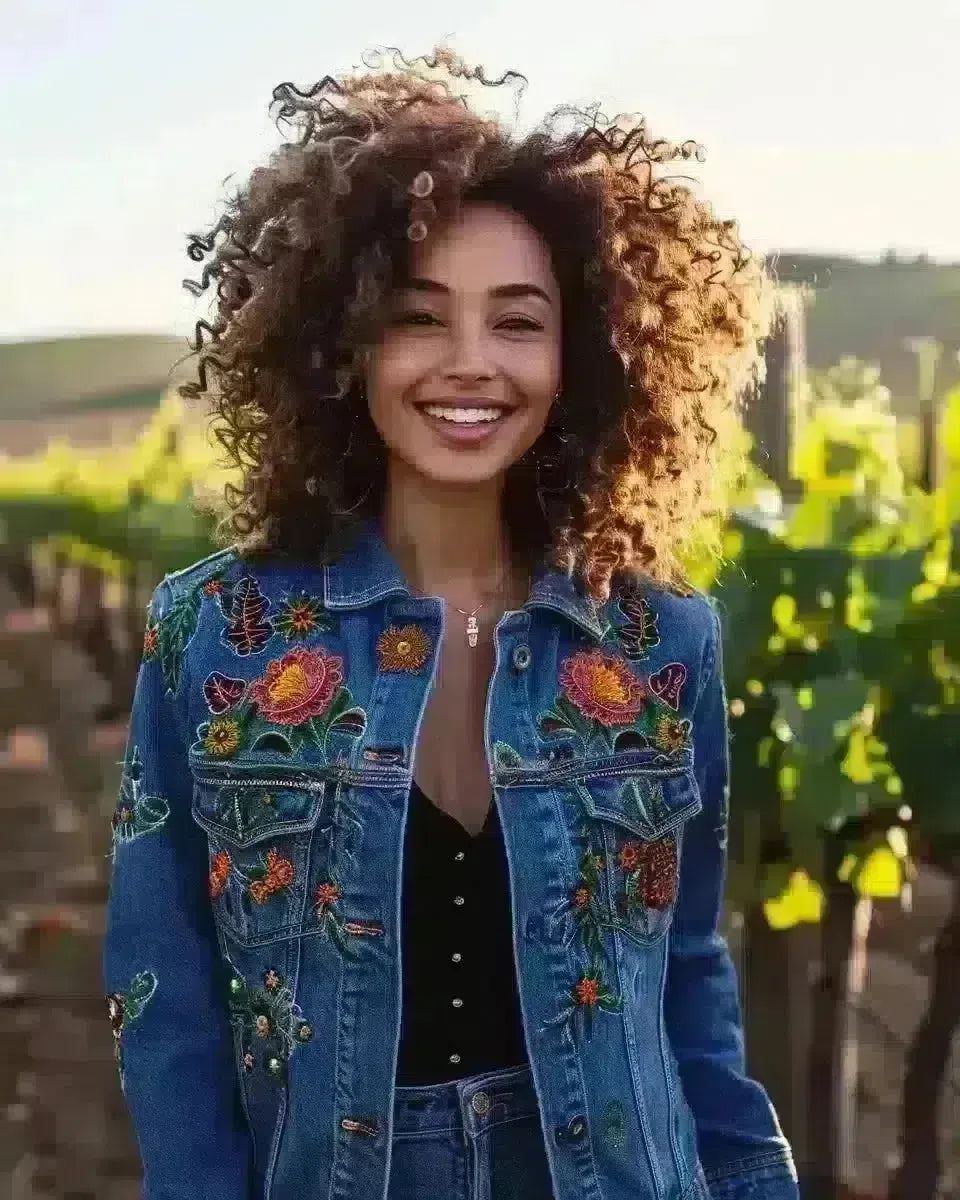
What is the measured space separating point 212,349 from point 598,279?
39 cm

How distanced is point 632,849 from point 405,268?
0.57 m

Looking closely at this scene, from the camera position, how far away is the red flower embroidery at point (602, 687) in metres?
1.29

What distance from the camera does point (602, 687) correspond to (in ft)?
4.30

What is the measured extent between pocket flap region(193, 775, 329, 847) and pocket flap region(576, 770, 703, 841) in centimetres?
25

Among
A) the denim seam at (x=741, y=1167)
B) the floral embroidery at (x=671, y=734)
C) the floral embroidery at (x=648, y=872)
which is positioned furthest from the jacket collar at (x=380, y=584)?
the denim seam at (x=741, y=1167)

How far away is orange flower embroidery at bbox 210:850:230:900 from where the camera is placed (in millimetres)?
1221

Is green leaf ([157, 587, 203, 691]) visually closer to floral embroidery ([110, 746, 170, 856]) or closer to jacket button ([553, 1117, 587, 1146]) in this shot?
floral embroidery ([110, 746, 170, 856])

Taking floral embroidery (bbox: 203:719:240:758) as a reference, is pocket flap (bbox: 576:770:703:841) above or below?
below

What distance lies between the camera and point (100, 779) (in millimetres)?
3105

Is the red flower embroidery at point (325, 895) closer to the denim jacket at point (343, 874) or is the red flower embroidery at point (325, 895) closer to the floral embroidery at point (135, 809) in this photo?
the denim jacket at point (343, 874)

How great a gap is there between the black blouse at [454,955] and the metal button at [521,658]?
15cm

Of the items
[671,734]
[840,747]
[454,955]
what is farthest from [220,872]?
[840,747]

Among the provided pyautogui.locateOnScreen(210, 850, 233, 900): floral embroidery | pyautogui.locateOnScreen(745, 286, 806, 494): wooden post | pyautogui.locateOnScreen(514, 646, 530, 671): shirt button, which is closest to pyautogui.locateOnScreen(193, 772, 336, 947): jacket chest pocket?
pyautogui.locateOnScreen(210, 850, 233, 900): floral embroidery

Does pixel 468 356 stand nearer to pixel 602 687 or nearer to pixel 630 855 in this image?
pixel 602 687
